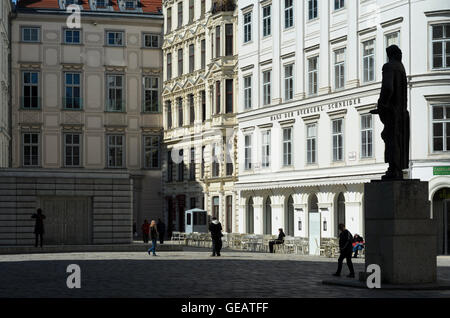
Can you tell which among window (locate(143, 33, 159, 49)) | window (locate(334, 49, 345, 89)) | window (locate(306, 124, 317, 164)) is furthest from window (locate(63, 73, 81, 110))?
window (locate(334, 49, 345, 89))

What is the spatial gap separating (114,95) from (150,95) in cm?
282

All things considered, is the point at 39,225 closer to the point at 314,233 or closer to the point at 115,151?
the point at 314,233

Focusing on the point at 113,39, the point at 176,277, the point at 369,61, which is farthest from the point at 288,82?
the point at 176,277

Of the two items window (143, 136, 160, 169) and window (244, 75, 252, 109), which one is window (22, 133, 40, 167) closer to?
window (143, 136, 160, 169)

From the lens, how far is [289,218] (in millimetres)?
57188

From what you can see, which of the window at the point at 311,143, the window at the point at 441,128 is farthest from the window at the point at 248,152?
the window at the point at 441,128

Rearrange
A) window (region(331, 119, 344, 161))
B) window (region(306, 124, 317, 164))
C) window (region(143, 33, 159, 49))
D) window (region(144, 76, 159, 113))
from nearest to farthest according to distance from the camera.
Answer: window (region(331, 119, 344, 161)) → window (region(306, 124, 317, 164)) → window (region(144, 76, 159, 113)) → window (region(143, 33, 159, 49))

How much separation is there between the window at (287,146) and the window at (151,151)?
892 inches

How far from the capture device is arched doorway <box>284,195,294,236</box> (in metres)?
56.9

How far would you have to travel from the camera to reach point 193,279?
28125 mm

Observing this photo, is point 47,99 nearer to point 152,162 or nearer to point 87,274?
point 152,162

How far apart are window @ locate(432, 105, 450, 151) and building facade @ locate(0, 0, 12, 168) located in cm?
2963

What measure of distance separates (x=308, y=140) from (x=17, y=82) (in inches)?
1155
